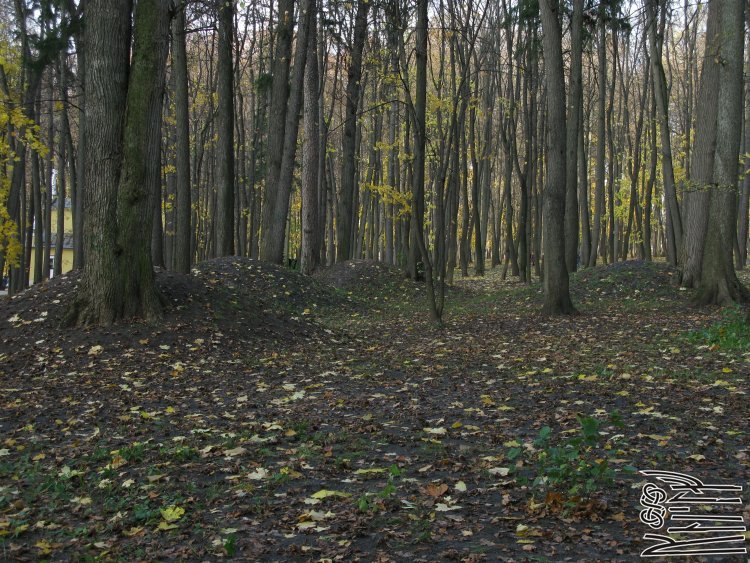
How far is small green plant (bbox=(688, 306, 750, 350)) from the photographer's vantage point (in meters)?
8.37

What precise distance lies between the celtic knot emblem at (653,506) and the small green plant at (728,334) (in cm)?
517

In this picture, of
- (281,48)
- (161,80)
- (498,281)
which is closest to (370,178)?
(498,281)

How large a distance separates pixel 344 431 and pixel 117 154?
19.8 ft

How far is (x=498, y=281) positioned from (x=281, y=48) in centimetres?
1122

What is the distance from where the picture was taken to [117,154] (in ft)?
31.4

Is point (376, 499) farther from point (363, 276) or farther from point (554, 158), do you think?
point (363, 276)

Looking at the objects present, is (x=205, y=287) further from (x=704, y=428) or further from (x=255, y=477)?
(x=704, y=428)

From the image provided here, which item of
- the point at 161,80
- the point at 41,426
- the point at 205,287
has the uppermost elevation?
the point at 161,80

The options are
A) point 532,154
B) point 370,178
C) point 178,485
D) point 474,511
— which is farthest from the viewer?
point 370,178

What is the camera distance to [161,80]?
32.3 feet

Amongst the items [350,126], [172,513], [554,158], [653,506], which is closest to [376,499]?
[172,513]

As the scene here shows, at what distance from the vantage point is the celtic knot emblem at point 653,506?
11.3 ft

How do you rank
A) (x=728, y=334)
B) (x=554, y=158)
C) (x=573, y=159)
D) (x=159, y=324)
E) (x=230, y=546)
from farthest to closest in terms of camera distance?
1. (x=573, y=159)
2. (x=554, y=158)
3. (x=159, y=324)
4. (x=728, y=334)
5. (x=230, y=546)

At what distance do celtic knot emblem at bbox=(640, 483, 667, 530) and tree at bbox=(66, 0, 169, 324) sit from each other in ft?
25.6
